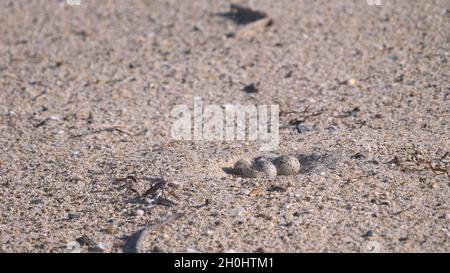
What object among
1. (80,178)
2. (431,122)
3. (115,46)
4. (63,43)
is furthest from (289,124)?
(63,43)

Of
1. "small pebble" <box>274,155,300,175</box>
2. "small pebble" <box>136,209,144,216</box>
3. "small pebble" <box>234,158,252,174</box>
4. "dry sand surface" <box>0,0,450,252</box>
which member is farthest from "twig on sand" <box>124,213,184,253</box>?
"small pebble" <box>274,155,300,175</box>

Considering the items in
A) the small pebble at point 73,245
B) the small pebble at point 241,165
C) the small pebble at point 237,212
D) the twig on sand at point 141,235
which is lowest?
the small pebble at point 73,245

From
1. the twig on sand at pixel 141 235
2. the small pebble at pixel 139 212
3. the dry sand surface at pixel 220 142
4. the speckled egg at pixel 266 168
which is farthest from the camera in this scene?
the speckled egg at pixel 266 168

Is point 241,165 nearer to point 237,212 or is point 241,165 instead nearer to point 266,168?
point 266,168

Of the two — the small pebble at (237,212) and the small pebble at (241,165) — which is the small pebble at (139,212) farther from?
the small pebble at (241,165)

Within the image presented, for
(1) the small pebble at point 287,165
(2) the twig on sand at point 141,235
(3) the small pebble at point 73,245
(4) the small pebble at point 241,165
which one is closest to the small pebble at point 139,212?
(2) the twig on sand at point 141,235

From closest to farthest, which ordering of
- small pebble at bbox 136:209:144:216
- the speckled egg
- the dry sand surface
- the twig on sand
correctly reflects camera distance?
the twig on sand → the dry sand surface → small pebble at bbox 136:209:144:216 → the speckled egg

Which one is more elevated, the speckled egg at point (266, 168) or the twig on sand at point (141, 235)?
the speckled egg at point (266, 168)

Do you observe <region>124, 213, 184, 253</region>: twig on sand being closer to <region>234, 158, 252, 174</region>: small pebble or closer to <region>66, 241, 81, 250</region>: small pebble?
<region>66, 241, 81, 250</region>: small pebble
